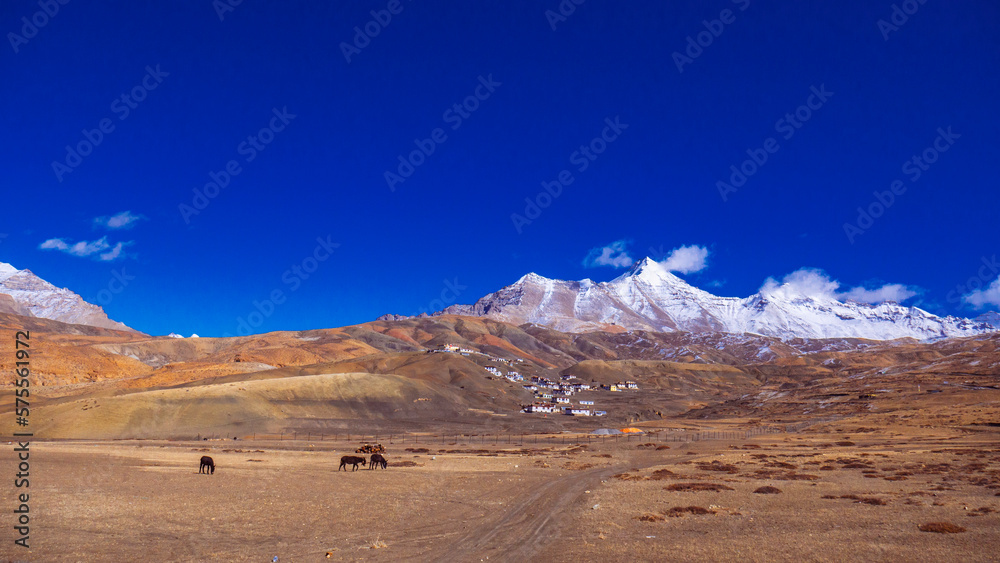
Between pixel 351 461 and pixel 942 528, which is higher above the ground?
pixel 351 461

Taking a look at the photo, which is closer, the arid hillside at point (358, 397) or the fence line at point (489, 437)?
the fence line at point (489, 437)

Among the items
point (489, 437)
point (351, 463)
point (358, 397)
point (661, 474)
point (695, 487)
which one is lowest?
point (489, 437)

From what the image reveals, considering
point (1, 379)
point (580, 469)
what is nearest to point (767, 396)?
point (580, 469)

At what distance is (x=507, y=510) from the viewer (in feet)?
93.3

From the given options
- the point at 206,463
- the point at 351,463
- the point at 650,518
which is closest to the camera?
the point at 650,518

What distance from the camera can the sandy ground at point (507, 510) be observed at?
2011cm

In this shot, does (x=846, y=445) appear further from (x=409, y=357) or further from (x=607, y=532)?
(x=409, y=357)

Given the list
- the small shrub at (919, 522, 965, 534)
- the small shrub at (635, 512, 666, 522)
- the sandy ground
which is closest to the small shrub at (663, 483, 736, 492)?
the sandy ground

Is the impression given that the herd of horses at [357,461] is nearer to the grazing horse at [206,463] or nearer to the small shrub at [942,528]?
the grazing horse at [206,463]

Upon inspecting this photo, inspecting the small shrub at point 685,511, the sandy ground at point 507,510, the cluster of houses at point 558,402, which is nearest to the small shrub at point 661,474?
the sandy ground at point 507,510

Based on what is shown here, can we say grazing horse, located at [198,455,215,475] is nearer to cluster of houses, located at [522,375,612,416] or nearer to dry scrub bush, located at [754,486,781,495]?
dry scrub bush, located at [754,486,781,495]

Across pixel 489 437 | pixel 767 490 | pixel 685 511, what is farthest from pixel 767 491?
pixel 489 437

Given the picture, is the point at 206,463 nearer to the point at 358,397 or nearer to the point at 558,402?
the point at 358,397

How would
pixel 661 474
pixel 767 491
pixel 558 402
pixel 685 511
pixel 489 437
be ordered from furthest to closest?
pixel 558 402, pixel 489 437, pixel 661 474, pixel 767 491, pixel 685 511
